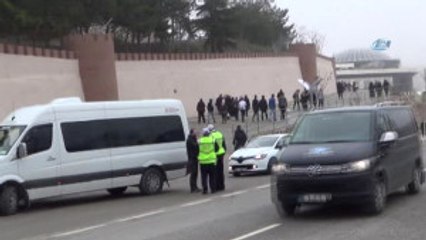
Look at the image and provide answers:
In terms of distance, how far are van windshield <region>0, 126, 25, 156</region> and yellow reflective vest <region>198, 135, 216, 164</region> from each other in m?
4.28

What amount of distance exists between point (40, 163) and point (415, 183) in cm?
825

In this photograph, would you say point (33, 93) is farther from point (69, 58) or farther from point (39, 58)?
point (69, 58)

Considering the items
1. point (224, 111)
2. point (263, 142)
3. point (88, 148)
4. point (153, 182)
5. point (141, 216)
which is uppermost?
point (224, 111)

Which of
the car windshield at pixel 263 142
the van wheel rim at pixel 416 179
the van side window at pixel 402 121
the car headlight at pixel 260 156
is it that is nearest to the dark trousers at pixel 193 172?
the car headlight at pixel 260 156

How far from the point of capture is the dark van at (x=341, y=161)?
13203 mm

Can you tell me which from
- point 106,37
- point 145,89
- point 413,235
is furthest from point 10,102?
point 413,235

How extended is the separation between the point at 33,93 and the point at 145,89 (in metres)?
12.5

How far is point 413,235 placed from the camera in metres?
11.4

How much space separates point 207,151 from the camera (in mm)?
20312

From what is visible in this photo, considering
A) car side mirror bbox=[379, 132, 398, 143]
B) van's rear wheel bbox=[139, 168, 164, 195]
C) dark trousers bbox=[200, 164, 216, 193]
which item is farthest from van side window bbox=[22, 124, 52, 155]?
car side mirror bbox=[379, 132, 398, 143]

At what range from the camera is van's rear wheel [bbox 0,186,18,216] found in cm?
1812

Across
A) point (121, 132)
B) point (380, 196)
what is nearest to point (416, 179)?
point (380, 196)

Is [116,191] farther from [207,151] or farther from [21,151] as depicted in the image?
[21,151]

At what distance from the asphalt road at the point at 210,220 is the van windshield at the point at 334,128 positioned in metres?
1.28
